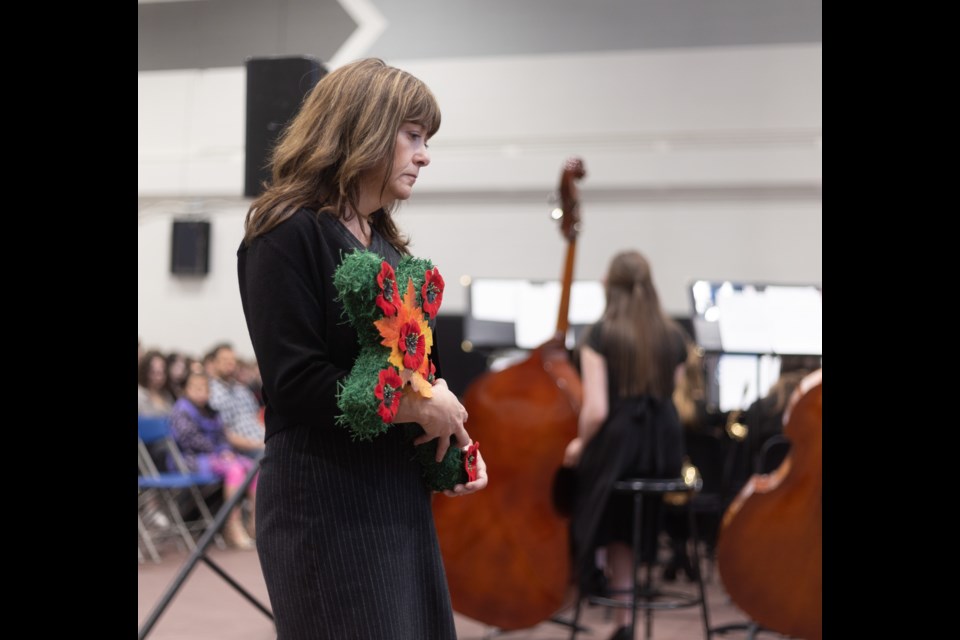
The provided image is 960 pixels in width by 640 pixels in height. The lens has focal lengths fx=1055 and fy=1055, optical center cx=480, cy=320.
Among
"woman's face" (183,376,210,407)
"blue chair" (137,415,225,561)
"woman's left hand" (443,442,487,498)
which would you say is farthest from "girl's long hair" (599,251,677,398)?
"woman's face" (183,376,210,407)

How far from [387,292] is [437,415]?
9.2 inches

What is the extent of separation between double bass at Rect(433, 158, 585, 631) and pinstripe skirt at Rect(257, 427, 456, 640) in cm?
217

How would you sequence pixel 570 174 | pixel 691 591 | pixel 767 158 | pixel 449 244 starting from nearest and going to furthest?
pixel 570 174 < pixel 691 591 < pixel 767 158 < pixel 449 244

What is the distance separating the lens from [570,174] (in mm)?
4344

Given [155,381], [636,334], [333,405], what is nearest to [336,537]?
[333,405]

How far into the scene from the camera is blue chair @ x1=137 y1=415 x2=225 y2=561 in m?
6.90

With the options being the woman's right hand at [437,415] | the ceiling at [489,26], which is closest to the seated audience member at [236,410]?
the ceiling at [489,26]

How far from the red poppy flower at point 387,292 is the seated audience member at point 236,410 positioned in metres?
6.29

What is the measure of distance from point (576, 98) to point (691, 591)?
5403mm

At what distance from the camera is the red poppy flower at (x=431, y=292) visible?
5.81 ft

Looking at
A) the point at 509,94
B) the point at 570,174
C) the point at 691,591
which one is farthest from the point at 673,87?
the point at 570,174

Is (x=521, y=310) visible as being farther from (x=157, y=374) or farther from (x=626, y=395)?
(x=626, y=395)
